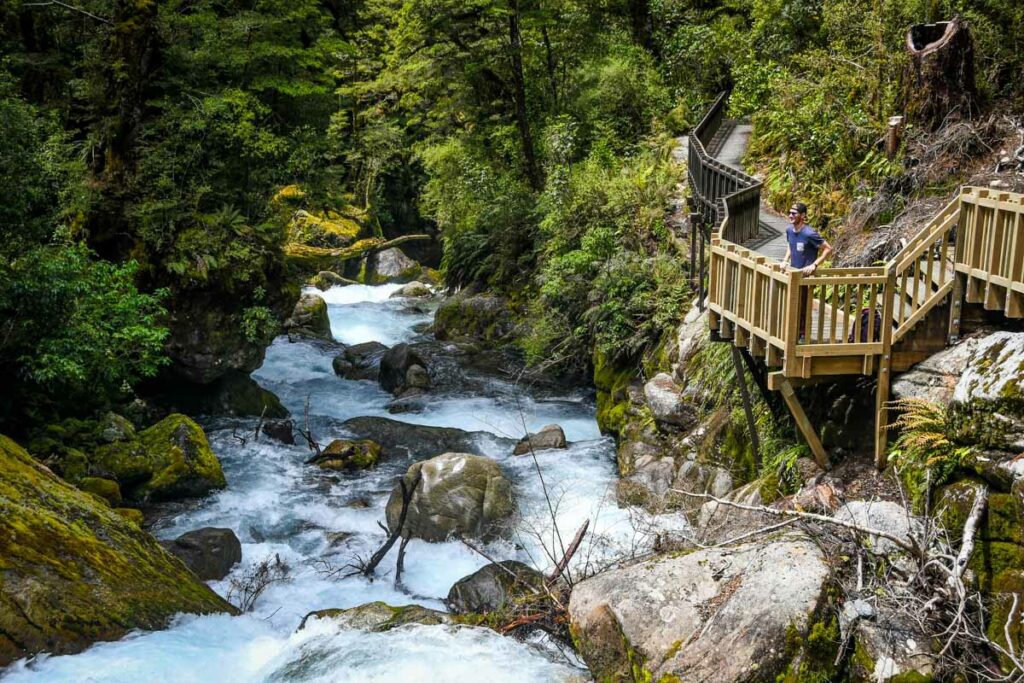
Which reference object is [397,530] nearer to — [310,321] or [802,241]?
[802,241]

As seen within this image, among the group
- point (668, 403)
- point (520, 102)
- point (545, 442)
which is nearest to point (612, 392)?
point (545, 442)

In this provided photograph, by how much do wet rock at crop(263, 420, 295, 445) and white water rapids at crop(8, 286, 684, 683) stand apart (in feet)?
1.31

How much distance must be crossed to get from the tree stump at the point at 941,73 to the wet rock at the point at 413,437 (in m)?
10.1

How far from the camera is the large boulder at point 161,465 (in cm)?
1398

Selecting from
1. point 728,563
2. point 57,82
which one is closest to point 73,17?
point 57,82

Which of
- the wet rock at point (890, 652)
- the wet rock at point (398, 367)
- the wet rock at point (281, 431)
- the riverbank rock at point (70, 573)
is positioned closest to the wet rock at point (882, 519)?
the wet rock at point (890, 652)

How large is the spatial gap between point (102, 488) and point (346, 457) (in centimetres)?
448

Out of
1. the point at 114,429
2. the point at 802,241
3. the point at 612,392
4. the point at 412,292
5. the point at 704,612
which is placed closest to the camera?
the point at 704,612

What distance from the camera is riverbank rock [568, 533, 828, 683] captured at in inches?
252

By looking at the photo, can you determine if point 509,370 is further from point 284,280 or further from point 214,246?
point 214,246

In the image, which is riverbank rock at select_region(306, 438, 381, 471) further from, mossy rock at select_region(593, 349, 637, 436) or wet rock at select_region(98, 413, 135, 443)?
mossy rock at select_region(593, 349, 637, 436)

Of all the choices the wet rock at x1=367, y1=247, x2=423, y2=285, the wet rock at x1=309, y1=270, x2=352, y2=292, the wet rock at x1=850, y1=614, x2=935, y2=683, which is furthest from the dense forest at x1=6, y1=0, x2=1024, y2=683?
the wet rock at x1=367, y1=247, x2=423, y2=285

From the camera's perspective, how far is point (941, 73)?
13266 millimetres

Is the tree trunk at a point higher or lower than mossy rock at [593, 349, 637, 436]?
higher
